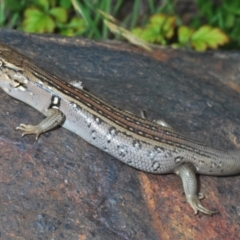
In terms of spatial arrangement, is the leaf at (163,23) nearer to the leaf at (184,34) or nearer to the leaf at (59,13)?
the leaf at (184,34)

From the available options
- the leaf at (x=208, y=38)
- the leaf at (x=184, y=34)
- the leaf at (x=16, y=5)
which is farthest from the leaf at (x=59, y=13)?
the leaf at (x=208, y=38)

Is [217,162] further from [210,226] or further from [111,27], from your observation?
[111,27]

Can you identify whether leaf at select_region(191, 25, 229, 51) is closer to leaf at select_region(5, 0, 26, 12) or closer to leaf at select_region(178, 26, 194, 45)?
leaf at select_region(178, 26, 194, 45)

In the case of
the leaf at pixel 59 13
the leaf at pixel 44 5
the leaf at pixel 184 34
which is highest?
the leaf at pixel 184 34

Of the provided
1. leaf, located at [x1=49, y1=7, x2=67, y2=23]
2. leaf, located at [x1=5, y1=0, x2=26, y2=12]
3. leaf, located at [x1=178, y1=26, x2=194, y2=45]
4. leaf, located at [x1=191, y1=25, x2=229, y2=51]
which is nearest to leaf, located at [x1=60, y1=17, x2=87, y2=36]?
leaf, located at [x1=49, y1=7, x2=67, y2=23]

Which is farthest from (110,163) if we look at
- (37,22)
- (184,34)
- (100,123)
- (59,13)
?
(184,34)

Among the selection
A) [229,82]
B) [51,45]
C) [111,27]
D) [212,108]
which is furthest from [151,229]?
[111,27]
